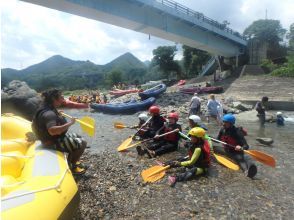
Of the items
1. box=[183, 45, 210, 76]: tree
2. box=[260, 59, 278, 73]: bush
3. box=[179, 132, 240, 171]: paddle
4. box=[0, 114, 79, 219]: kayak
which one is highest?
box=[183, 45, 210, 76]: tree

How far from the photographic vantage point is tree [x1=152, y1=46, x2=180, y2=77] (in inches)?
2370

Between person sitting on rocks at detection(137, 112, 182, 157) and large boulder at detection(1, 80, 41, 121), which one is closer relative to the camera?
person sitting on rocks at detection(137, 112, 182, 157)

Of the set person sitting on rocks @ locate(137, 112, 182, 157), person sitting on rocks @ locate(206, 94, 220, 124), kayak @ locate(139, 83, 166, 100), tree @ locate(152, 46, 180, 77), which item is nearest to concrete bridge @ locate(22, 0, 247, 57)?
kayak @ locate(139, 83, 166, 100)

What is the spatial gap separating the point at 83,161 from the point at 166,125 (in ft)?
8.23

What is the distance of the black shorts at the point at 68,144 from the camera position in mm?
5356

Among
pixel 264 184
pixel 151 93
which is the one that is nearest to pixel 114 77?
pixel 151 93

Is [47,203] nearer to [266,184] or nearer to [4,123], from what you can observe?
Answer: [4,123]

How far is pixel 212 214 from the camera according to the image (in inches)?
193

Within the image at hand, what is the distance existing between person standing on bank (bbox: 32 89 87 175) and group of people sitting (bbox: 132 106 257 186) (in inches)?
85.9

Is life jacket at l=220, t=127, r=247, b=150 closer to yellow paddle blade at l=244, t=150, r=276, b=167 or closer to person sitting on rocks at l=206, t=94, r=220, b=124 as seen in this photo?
yellow paddle blade at l=244, t=150, r=276, b=167

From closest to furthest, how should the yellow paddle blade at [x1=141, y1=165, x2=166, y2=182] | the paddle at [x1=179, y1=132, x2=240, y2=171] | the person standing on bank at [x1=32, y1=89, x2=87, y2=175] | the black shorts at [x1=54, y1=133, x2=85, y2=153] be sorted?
1. the person standing on bank at [x1=32, y1=89, x2=87, y2=175]
2. the black shorts at [x1=54, y1=133, x2=85, y2=153]
3. the yellow paddle blade at [x1=141, y1=165, x2=166, y2=182]
4. the paddle at [x1=179, y1=132, x2=240, y2=171]

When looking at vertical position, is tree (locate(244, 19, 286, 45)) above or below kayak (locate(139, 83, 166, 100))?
above

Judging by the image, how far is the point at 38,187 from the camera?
3.56m

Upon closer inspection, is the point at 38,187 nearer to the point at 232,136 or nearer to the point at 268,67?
the point at 232,136
